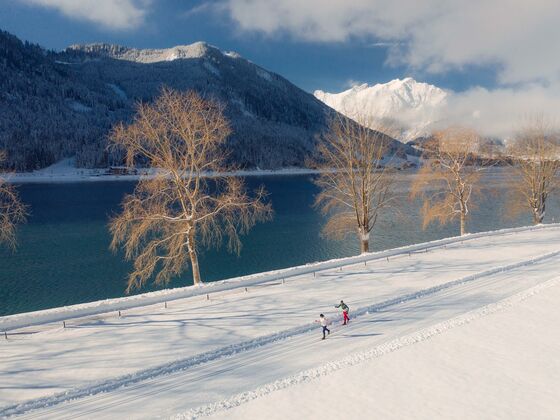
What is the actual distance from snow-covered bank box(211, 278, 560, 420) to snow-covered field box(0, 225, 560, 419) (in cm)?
6

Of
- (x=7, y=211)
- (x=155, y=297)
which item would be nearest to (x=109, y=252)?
(x=7, y=211)

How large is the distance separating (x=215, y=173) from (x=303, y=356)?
15794 mm

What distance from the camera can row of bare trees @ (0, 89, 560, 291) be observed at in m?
22.5

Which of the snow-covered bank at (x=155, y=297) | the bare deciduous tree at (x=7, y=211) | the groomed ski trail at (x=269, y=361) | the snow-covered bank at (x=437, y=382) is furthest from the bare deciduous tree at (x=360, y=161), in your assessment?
the bare deciduous tree at (x=7, y=211)

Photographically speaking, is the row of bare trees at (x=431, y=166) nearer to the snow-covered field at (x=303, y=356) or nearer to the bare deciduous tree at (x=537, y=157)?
the bare deciduous tree at (x=537, y=157)

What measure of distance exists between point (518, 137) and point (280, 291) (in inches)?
1550

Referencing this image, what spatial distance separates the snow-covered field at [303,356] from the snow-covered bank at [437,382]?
0.06 m

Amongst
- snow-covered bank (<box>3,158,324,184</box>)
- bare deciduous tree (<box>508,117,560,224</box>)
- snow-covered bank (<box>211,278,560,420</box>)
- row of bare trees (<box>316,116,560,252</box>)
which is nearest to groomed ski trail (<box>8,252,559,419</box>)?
snow-covered bank (<box>211,278,560,420</box>)

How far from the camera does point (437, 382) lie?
13.0 metres

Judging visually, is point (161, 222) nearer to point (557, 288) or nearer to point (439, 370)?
point (439, 370)

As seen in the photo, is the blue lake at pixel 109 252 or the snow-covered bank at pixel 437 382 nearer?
the snow-covered bank at pixel 437 382

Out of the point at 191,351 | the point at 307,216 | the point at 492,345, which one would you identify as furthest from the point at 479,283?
the point at 307,216

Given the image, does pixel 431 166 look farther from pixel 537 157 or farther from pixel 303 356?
pixel 303 356

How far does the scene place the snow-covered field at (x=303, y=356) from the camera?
1169 cm
